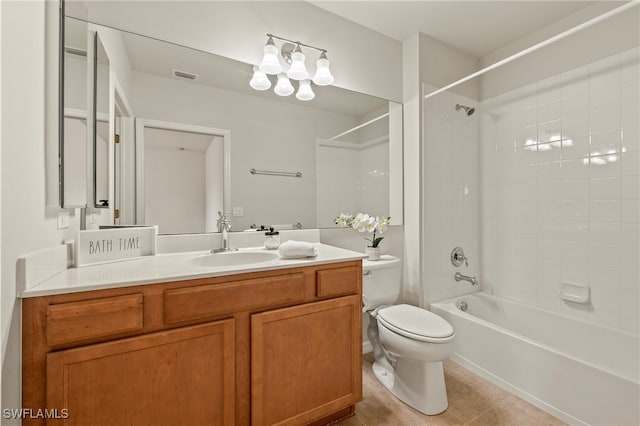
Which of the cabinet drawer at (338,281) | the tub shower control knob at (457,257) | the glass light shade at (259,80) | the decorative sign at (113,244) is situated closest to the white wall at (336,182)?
the glass light shade at (259,80)

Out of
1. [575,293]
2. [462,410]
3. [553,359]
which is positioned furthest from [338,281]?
[575,293]

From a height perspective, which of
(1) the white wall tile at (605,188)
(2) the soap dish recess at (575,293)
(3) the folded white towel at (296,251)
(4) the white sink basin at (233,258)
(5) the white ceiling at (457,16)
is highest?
(5) the white ceiling at (457,16)

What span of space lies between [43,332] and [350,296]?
3.70 ft

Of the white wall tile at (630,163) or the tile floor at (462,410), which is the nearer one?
the tile floor at (462,410)

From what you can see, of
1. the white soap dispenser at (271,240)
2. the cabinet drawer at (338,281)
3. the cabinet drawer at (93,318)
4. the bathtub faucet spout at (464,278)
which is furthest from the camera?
the bathtub faucet spout at (464,278)

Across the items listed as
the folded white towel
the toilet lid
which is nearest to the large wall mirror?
the folded white towel

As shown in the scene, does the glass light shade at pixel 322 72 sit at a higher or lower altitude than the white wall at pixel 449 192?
higher

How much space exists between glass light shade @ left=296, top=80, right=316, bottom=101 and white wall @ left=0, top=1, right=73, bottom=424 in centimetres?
126

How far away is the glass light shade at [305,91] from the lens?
188 cm

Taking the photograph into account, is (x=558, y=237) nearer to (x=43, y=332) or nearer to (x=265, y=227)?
(x=265, y=227)

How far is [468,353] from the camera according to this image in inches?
76.3

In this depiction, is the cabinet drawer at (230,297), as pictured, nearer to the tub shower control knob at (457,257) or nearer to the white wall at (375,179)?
the white wall at (375,179)

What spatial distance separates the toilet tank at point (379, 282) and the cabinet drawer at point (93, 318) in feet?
4.22

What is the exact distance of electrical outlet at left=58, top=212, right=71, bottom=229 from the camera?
1.03 m
